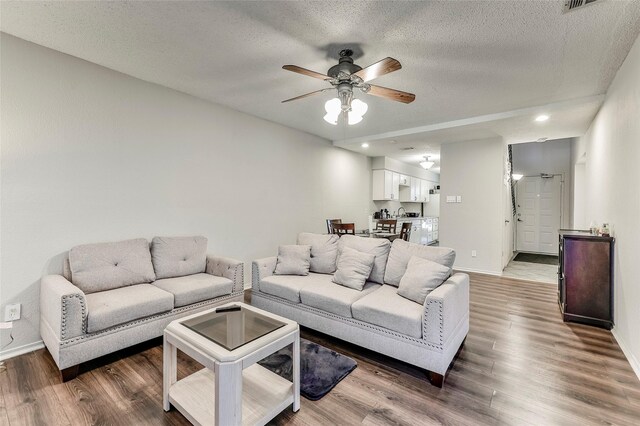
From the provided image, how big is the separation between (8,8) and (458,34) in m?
3.32

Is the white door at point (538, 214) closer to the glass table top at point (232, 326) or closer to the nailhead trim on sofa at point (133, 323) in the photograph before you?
the nailhead trim on sofa at point (133, 323)

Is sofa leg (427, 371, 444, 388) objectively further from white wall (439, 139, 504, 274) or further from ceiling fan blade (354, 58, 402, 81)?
white wall (439, 139, 504, 274)

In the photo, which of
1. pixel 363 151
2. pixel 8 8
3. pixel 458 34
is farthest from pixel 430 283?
pixel 363 151

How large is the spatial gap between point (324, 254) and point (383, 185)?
4118mm

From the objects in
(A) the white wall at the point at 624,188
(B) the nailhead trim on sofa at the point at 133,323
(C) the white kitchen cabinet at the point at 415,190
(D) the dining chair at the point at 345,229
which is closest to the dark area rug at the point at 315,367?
(B) the nailhead trim on sofa at the point at 133,323

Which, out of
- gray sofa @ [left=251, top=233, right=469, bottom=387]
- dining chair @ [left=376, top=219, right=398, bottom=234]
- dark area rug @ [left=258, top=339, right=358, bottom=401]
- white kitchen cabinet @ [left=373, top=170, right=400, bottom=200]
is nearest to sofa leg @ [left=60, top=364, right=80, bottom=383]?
dark area rug @ [left=258, top=339, right=358, bottom=401]

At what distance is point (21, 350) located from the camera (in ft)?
7.84

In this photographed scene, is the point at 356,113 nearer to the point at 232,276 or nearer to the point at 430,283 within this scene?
the point at 430,283

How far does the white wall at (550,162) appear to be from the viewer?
7.14 meters

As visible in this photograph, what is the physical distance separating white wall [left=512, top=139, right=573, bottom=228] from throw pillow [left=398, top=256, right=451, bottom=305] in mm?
6887

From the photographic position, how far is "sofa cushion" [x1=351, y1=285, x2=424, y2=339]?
207 cm

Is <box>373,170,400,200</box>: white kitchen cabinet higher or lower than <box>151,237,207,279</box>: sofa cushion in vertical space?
higher

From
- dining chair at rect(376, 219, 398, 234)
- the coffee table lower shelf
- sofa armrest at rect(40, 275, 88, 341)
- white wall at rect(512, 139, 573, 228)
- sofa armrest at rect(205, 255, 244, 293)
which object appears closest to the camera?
the coffee table lower shelf

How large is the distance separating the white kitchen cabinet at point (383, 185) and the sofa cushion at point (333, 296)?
4.37 m
